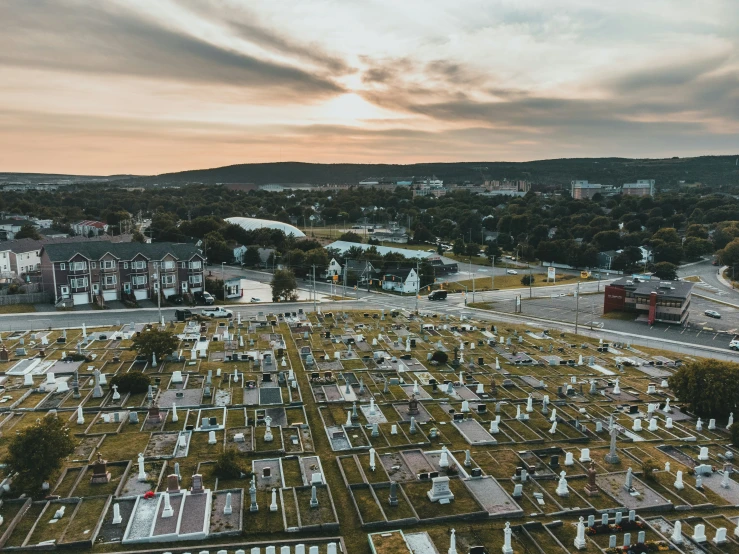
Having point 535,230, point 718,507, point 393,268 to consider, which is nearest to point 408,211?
point 535,230

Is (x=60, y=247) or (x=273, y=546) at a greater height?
(x=60, y=247)

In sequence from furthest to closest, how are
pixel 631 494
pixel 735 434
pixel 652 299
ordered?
pixel 652 299, pixel 735 434, pixel 631 494

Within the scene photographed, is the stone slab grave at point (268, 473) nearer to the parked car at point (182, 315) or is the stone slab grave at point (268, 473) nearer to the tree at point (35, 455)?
the tree at point (35, 455)

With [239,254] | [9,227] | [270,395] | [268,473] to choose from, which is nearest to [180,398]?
[270,395]

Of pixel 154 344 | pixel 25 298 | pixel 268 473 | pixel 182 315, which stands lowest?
pixel 182 315

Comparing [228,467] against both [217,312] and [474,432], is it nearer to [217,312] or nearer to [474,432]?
[474,432]

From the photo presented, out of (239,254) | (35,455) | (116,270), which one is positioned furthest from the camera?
(239,254)

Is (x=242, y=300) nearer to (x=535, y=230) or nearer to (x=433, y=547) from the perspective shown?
(x=433, y=547)

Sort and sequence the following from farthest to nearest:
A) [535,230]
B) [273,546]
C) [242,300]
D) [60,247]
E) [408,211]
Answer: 1. [408,211]
2. [535,230]
3. [242,300]
4. [60,247]
5. [273,546]
